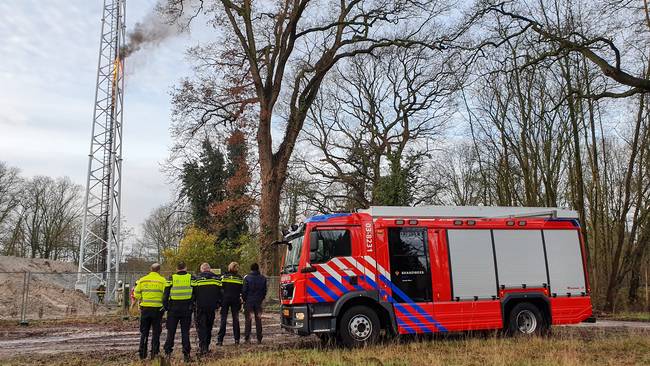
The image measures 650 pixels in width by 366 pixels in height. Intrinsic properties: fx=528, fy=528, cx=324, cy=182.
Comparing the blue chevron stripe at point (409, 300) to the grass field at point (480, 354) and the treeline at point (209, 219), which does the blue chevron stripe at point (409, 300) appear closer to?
the grass field at point (480, 354)

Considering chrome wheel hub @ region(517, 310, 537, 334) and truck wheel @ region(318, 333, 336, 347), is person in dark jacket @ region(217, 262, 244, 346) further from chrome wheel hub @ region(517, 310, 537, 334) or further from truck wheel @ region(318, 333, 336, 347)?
chrome wheel hub @ region(517, 310, 537, 334)

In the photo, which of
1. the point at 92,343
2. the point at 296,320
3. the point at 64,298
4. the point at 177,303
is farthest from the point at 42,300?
the point at 296,320

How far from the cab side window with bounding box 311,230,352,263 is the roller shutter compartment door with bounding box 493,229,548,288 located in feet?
11.7

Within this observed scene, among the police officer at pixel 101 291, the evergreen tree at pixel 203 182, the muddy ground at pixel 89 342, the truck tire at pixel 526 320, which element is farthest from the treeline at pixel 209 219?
the truck tire at pixel 526 320

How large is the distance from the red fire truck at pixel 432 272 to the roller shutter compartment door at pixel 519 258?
2cm

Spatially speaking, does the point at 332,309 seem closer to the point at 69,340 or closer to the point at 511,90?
the point at 69,340

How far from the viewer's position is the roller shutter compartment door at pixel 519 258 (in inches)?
471

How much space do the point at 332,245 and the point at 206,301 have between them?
293 cm

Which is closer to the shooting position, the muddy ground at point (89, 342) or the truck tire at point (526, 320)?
the muddy ground at point (89, 342)

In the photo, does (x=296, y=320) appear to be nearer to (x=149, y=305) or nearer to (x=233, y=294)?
(x=233, y=294)

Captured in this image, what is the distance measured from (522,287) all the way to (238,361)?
6.68 m

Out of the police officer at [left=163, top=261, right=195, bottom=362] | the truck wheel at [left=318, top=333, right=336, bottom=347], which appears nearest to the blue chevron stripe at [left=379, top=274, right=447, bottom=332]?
the truck wheel at [left=318, top=333, right=336, bottom=347]

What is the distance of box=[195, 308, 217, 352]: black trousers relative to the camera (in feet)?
35.9

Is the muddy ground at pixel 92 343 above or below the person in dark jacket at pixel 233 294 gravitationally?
below
